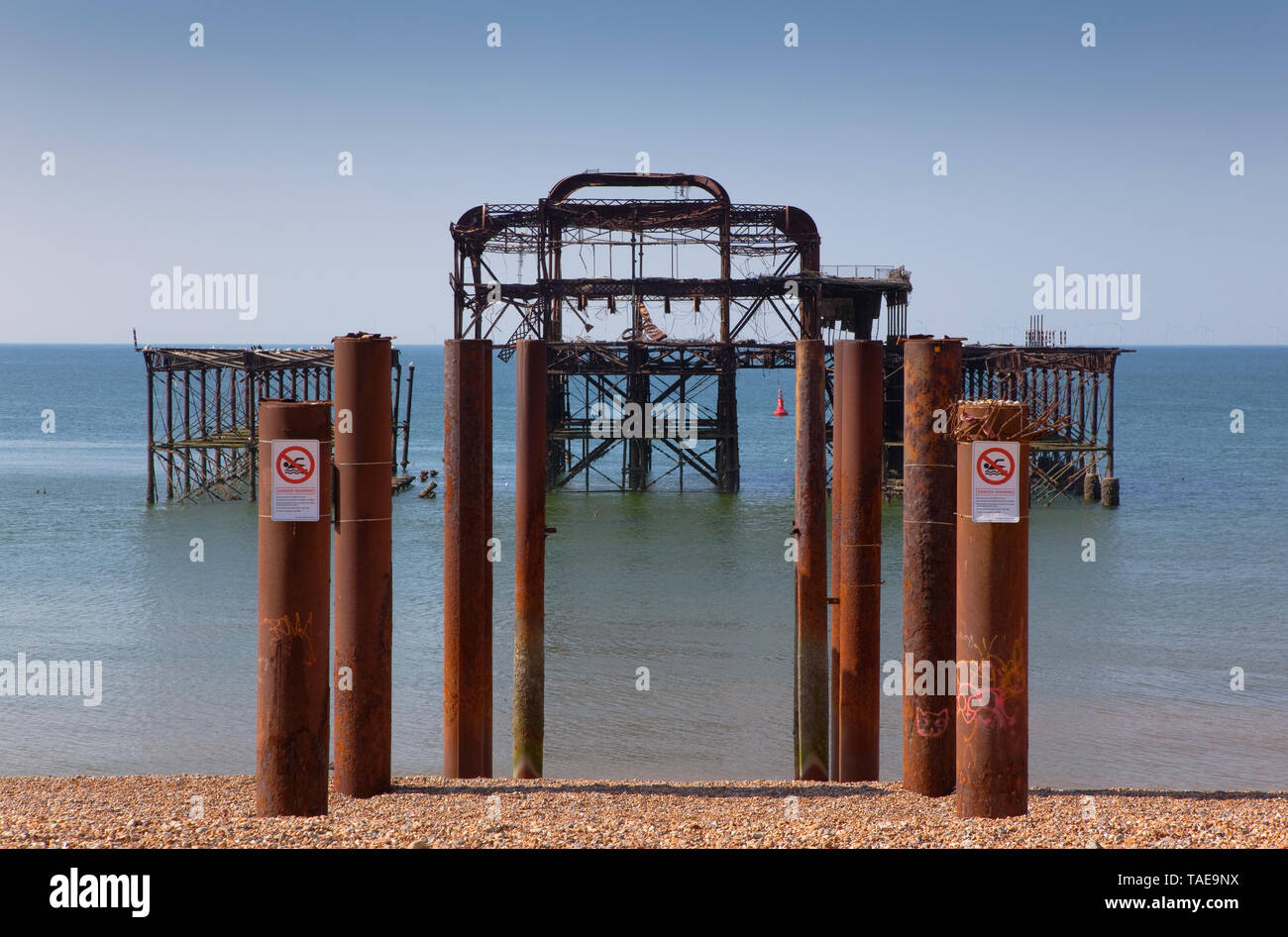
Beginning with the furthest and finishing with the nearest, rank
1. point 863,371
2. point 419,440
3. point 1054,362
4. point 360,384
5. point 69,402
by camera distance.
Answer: point 69,402
point 419,440
point 1054,362
point 863,371
point 360,384

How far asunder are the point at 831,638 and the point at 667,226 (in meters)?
34.9

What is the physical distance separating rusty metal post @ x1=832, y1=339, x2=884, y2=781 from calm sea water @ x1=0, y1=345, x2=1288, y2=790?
436cm

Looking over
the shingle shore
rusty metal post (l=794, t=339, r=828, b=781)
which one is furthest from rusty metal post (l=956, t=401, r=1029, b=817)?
rusty metal post (l=794, t=339, r=828, b=781)

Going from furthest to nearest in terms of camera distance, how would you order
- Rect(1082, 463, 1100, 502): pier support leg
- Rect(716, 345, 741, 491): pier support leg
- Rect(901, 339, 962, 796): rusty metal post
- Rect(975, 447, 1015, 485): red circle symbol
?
Rect(716, 345, 741, 491): pier support leg → Rect(1082, 463, 1100, 502): pier support leg → Rect(901, 339, 962, 796): rusty metal post → Rect(975, 447, 1015, 485): red circle symbol

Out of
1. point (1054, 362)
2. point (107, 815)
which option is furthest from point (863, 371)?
point (1054, 362)

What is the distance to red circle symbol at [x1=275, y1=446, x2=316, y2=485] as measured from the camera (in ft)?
25.5

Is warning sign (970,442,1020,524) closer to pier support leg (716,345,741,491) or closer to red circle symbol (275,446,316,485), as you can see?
Result: red circle symbol (275,446,316,485)

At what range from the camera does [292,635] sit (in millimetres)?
7855

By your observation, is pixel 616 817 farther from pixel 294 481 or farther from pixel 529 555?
pixel 529 555

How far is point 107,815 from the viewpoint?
8.74 meters

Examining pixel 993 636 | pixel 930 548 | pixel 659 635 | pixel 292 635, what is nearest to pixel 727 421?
pixel 659 635

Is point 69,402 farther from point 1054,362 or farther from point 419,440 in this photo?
point 1054,362

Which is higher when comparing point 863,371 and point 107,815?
point 863,371

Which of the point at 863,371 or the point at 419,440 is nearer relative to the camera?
the point at 863,371
